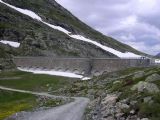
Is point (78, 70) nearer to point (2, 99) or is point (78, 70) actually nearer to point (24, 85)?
point (24, 85)

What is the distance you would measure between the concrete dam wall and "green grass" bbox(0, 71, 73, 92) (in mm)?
15706

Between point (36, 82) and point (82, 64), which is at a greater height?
point (82, 64)

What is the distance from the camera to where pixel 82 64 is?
156 meters

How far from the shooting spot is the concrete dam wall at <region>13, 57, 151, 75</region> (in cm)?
13925

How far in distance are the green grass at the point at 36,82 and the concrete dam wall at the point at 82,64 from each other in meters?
15.7

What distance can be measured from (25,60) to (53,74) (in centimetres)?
3272

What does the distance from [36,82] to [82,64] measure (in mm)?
26993

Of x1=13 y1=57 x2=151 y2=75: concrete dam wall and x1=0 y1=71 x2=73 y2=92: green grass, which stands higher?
x1=13 y1=57 x2=151 y2=75: concrete dam wall

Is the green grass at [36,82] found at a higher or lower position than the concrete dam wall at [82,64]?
lower

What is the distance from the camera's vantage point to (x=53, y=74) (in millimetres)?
153375

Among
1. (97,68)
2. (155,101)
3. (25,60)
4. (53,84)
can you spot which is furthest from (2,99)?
(25,60)

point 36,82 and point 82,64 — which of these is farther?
point 82,64

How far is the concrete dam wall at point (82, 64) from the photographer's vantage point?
13925 cm

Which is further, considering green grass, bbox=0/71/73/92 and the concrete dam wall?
the concrete dam wall
